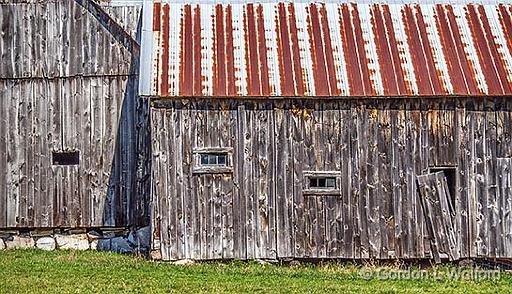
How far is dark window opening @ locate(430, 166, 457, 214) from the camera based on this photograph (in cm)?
2008

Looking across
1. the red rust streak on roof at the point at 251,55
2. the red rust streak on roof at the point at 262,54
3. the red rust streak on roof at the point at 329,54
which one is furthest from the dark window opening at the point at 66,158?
the red rust streak on roof at the point at 329,54

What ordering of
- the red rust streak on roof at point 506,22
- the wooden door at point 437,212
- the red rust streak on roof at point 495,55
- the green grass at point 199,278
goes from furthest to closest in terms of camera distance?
the red rust streak on roof at point 506,22
the red rust streak on roof at point 495,55
the wooden door at point 437,212
the green grass at point 199,278

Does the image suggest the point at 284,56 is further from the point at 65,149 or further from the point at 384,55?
the point at 65,149

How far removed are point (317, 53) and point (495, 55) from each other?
12.4ft

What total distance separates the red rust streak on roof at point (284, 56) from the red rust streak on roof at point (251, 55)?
0.50 metres

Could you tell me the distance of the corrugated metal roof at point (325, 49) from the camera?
19875mm

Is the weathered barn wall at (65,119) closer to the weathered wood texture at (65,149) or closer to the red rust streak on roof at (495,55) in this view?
the weathered wood texture at (65,149)

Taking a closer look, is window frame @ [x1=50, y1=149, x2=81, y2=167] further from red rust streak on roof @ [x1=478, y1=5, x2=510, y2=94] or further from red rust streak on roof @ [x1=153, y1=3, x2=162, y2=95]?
red rust streak on roof @ [x1=478, y1=5, x2=510, y2=94]

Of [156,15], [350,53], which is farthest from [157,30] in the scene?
[350,53]

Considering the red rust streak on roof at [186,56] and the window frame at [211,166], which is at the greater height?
the red rust streak on roof at [186,56]

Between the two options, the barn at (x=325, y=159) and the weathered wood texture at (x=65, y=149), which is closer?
the barn at (x=325, y=159)

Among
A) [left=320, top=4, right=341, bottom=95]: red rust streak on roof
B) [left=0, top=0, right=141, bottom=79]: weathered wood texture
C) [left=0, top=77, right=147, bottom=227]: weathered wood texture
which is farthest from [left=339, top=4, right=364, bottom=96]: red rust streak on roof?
[left=0, top=77, right=147, bottom=227]: weathered wood texture

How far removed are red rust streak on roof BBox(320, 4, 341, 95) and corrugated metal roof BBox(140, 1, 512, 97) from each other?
0.02 m

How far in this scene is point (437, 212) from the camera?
65.4 ft
